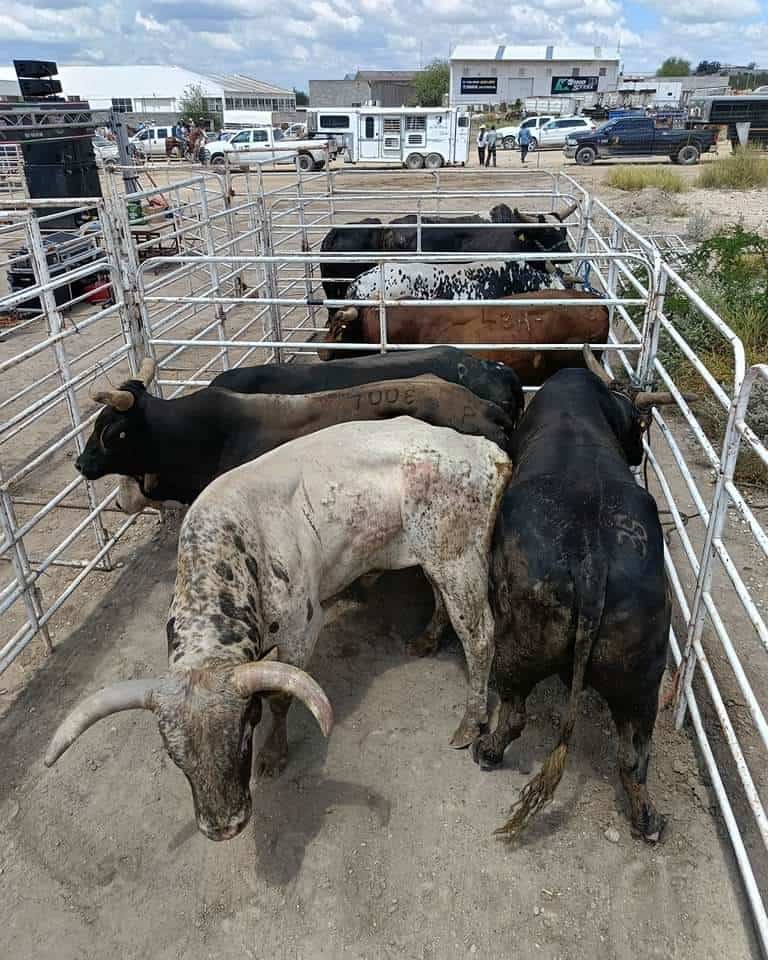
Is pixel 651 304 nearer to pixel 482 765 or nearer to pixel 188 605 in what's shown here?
pixel 482 765

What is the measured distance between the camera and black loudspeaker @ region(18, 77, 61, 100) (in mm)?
18219

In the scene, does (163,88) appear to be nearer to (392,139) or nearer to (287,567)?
(392,139)

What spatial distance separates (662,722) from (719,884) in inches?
32.7

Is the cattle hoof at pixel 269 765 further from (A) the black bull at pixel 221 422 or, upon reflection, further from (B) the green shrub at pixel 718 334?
(B) the green shrub at pixel 718 334

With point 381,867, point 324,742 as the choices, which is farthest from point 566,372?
point 381,867

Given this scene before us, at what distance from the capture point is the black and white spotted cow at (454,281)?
7.52m

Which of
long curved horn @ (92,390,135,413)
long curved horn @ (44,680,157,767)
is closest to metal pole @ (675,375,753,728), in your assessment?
long curved horn @ (44,680,157,767)

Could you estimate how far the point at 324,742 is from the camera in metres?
3.73

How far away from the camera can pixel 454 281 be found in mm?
7609

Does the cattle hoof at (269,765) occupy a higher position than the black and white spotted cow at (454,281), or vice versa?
the black and white spotted cow at (454,281)

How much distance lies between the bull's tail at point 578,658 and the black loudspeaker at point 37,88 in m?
20.6

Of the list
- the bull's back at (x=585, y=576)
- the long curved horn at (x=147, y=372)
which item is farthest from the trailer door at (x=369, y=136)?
the bull's back at (x=585, y=576)

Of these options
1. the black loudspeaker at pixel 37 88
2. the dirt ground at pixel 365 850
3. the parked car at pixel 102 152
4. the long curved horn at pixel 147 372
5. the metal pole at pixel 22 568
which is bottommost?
the dirt ground at pixel 365 850

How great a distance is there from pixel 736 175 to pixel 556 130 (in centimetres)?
1855
